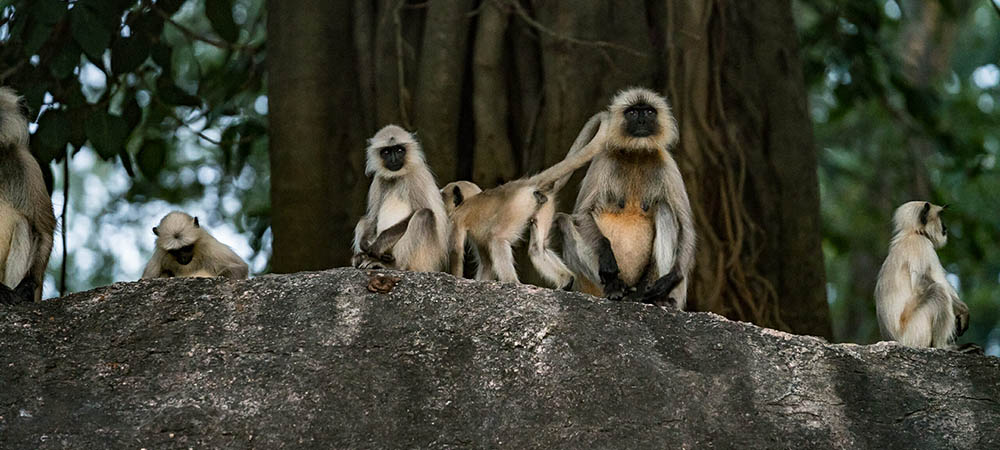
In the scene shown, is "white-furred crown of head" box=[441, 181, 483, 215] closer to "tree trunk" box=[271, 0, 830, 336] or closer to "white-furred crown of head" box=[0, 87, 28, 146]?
"tree trunk" box=[271, 0, 830, 336]

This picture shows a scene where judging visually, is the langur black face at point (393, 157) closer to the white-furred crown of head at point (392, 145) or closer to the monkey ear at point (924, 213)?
the white-furred crown of head at point (392, 145)

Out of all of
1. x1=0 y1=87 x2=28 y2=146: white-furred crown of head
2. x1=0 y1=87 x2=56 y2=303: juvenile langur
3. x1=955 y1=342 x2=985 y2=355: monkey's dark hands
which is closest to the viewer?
x1=955 y1=342 x2=985 y2=355: monkey's dark hands

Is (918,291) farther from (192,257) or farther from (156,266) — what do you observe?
(156,266)

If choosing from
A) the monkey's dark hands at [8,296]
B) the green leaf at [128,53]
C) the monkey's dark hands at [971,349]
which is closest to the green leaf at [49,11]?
the green leaf at [128,53]

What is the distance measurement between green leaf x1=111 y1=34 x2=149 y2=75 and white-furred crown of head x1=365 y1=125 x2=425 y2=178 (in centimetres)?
123

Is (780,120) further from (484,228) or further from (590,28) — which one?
(484,228)

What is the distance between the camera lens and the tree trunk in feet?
19.1

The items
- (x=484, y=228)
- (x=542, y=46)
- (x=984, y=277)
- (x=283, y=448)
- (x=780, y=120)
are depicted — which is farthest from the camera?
(x=984, y=277)

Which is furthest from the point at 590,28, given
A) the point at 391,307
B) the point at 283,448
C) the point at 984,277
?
the point at 984,277

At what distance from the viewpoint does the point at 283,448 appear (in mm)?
3336

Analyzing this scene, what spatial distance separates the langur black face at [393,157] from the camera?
16.4ft

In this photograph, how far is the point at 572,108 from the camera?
5.78 m

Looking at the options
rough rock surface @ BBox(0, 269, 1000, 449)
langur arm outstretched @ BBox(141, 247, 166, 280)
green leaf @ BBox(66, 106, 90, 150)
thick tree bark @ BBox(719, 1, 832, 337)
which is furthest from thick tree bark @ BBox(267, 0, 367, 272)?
rough rock surface @ BBox(0, 269, 1000, 449)

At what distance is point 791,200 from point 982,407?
8.44 ft
